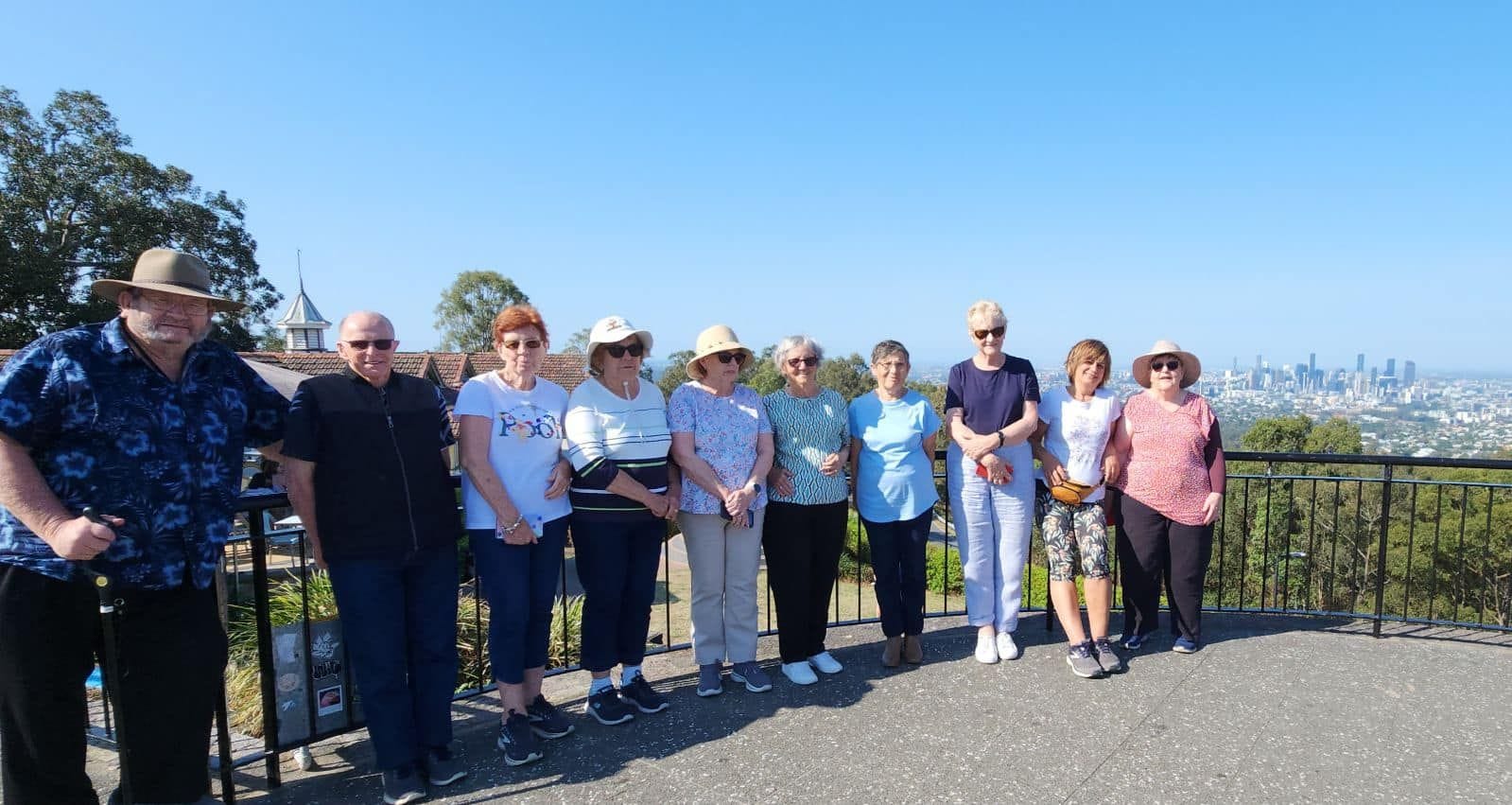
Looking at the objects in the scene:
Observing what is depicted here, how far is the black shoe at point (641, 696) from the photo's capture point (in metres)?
3.47

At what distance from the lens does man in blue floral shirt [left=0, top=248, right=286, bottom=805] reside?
2.11 metres

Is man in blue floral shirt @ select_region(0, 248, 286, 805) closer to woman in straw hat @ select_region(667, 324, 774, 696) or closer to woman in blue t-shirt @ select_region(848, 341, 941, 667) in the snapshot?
woman in straw hat @ select_region(667, 324, 774, 696)

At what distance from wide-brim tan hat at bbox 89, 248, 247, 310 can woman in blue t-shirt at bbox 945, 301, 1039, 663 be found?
10.4 ft

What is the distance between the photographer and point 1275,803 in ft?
8.82

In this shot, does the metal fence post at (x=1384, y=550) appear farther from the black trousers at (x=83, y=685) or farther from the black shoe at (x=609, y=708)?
the black trousers at (x=83, y=685)

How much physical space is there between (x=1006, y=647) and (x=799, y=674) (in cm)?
115

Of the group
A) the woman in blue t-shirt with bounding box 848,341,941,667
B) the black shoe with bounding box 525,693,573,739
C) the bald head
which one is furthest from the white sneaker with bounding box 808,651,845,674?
the bald head

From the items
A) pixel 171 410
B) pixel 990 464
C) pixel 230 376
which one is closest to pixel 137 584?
pixel 171 410

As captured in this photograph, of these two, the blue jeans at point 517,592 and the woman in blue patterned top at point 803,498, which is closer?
the blue jeans at point 517,592

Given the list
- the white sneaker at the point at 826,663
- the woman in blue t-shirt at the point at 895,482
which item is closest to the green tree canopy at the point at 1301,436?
the woman in blue t-shirt at the point at 895,482

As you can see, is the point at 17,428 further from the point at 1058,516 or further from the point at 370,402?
the point at 1058,516

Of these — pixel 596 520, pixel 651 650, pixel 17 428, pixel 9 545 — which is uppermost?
pixel 17 428

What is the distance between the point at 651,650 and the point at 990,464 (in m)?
2.20

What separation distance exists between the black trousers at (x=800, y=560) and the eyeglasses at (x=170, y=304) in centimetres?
243
